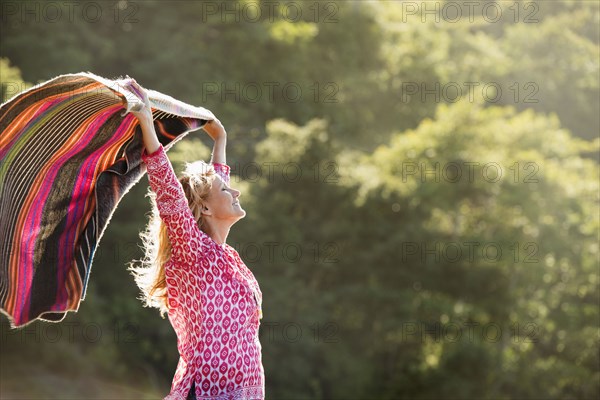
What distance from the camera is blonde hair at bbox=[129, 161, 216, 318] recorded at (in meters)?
3.72

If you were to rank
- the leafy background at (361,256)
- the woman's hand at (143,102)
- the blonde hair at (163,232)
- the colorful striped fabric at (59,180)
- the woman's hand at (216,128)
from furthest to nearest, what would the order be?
1. the leafy background at (361,256)
2. the woman's hand at (216,128)
3. the blonde hair at (163,232)
4. the colorful striped fabric at (59,180)
5. the woman's hand at (143,102)

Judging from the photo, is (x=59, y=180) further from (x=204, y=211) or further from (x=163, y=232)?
(x=204, y=211)

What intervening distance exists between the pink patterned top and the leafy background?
31.6ft

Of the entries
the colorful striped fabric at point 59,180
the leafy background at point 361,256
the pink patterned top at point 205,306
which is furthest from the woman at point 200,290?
the leafy background at point 361,256

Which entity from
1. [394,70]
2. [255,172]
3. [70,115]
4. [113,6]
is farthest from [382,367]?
[70,115]

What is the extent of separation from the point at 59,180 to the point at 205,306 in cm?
76

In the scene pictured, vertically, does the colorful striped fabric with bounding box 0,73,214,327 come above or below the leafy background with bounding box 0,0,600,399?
below

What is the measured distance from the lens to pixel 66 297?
3891 millimetres

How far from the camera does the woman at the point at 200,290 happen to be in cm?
359

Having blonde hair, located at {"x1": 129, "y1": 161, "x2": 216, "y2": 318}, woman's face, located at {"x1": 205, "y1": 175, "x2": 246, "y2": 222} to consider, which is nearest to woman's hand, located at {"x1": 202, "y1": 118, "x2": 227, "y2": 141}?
blonde hair, located at {"x1": 129, "y1": 161, "x2": 216, "y2": 318}

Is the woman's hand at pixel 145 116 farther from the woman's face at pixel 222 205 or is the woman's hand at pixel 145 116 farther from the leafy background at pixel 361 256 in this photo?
the leafy background at pixel 361 256

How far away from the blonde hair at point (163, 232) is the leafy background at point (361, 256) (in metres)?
Answer: 9.40

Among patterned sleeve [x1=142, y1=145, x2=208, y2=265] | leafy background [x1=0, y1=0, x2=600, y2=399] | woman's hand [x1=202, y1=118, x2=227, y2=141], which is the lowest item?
patterned sleeve [x1=142, y1=145, x2=208, y2=265]

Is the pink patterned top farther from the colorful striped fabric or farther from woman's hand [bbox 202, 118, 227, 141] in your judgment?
woman's hand [bbox 202, 118, 227, 141]
